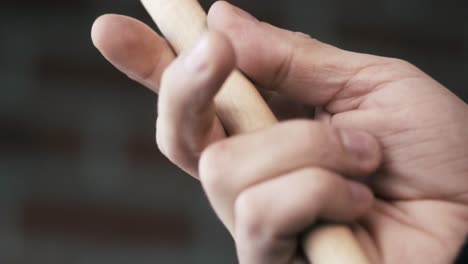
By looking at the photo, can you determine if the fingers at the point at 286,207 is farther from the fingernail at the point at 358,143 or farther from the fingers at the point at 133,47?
the fingers at the point at 133,47

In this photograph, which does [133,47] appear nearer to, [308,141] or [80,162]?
[308,141]

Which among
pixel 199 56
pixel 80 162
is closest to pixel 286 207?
pixel 199 56

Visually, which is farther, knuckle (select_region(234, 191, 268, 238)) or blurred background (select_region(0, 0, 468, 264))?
blurred background (select_region(0, 0, 468, 264))

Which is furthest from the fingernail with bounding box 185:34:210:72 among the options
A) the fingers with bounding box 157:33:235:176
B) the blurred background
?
the blurred background

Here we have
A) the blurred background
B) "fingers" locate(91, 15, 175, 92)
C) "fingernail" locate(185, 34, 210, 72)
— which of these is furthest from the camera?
the blurred background

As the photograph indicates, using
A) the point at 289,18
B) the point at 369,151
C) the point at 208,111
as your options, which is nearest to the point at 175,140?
the point at 208,111

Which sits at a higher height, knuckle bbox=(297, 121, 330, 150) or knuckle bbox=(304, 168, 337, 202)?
knuckle bbox=(297, 121, 330, 150)

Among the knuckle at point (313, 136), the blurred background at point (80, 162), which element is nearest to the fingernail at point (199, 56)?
the knuckle at point (313, 136)

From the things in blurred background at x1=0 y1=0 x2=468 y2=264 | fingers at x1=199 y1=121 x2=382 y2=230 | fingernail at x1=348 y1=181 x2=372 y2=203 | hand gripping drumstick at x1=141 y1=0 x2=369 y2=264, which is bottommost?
blurred background at x1=0 y1=0 x2=468 y2=264

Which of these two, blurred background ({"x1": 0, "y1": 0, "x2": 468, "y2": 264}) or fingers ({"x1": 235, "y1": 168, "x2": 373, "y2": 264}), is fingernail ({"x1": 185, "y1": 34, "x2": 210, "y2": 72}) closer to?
fingers ({"x1": 235, "y1": 168, "x2": 373, "y2": 264})
